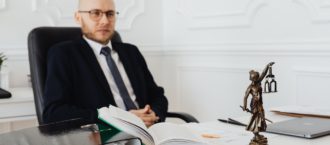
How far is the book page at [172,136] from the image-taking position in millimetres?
1282

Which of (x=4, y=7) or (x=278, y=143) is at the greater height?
(x=4, y=7)

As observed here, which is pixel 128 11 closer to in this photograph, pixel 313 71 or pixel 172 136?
pixel 313 71

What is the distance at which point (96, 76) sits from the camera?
231 cm

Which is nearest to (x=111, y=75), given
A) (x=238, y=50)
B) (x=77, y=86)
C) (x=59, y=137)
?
(x=77, y=86)

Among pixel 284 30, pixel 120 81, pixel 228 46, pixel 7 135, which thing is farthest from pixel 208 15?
pixel 7 135

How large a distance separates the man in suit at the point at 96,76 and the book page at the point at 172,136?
25.9 inches

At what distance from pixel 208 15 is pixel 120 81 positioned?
0.87 m

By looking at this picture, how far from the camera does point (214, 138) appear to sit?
4.81 feet

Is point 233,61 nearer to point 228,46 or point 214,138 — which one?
point 228,46

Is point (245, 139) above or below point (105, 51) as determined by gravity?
below

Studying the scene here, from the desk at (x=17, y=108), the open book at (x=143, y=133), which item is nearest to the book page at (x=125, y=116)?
the open book at (x=143, y=133)

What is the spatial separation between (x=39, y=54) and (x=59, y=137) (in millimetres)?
1134

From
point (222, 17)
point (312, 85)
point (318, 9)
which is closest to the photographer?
point (318, 9)

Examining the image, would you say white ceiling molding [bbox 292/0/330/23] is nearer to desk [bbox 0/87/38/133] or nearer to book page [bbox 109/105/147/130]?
book page [bbox 109/105/147/130]
